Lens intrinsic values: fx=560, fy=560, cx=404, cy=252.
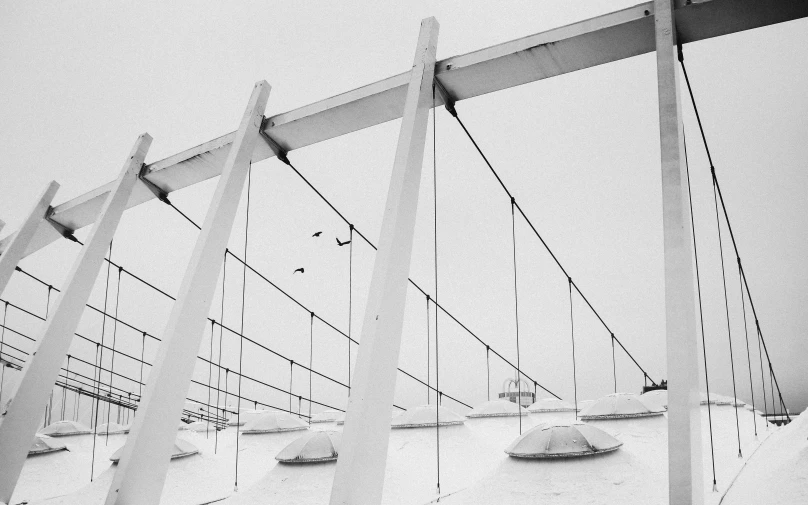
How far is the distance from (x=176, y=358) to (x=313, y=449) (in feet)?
19.0

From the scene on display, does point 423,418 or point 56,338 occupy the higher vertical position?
point 56,338

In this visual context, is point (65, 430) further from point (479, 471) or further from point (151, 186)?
point (151, 186)

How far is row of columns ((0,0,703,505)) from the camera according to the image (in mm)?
3971

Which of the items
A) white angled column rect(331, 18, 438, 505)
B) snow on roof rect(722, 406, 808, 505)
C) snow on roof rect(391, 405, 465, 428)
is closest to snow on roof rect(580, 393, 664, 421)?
snow on roof rect(391, 405, 465, 428)

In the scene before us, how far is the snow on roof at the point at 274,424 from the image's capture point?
17.5 metres

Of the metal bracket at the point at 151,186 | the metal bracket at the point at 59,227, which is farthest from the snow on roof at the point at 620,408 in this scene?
the metal bracket at the point at 59,227

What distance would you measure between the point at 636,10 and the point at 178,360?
17.9 ft

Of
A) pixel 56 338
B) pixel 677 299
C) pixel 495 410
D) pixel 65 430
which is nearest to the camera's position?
pixel 677 299

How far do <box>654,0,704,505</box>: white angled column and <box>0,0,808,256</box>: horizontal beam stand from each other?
353 mm

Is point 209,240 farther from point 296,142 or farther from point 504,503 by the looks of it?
point 504,503

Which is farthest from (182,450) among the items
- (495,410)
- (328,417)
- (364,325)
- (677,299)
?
(677,299)

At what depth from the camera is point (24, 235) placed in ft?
29.5

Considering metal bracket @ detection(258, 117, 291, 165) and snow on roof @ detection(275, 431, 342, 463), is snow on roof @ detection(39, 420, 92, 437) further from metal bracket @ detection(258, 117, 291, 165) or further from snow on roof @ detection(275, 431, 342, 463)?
metal bracket @ detection(258, 117, 291, 165)

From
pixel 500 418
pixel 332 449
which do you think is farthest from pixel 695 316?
pixel 500 418
